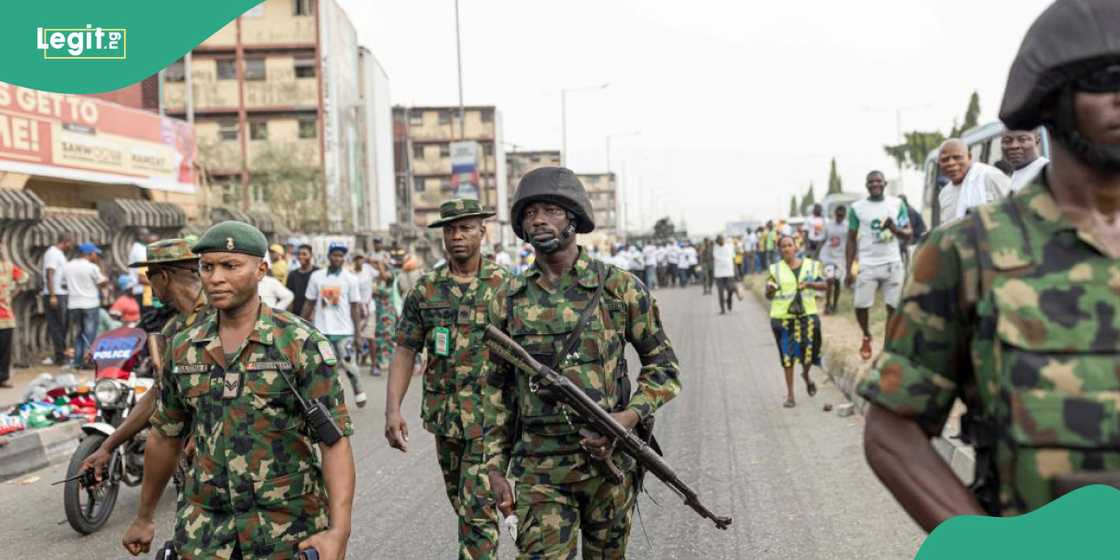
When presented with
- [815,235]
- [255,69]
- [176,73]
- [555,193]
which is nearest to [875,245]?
[555,193]

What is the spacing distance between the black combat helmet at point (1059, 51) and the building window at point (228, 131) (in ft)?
191

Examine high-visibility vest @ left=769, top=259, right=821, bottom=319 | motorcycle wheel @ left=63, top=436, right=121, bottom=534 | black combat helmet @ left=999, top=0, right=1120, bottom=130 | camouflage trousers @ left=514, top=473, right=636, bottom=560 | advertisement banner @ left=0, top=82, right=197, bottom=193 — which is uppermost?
advertisement banner @ left=0, top=82, right=197, bottom=193

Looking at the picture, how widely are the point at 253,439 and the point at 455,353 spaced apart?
2.09m

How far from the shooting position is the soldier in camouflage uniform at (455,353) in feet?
17.1

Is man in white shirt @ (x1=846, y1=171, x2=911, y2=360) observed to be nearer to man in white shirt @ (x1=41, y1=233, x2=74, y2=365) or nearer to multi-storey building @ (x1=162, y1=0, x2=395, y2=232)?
man in white shirt @ (x1=41, y1=233, x2=74, y2=365)

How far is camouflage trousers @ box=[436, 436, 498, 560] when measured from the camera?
494 centimetres

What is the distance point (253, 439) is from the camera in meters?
3.42

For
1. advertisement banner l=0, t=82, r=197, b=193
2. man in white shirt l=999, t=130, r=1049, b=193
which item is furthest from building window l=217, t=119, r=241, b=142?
man in white shirt l=999, t=130, r=1049, b=193

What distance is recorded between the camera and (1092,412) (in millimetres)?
1610

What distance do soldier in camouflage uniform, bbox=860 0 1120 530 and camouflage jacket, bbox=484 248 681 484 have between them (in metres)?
2.16

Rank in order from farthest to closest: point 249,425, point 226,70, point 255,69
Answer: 1. point 226,70
2. point 255,69
3. point 249,425

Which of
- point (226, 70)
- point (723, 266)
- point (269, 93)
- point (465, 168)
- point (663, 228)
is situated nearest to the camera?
point (723, 266)

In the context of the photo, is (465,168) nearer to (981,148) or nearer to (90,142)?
(90,142)

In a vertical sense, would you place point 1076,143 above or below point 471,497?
above
